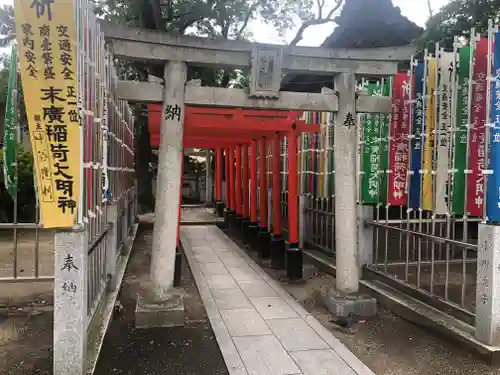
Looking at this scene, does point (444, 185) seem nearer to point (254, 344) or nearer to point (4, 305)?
point (254, 344)

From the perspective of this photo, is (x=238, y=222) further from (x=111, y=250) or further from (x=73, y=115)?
(x=73, y=115)

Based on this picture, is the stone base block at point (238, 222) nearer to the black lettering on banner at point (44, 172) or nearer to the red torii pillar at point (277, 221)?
the red torii pillar at point (277, 221)

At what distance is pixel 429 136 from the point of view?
6.13 m

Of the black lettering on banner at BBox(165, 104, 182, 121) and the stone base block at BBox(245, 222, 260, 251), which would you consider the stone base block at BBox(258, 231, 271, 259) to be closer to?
the stone base block at BBox(245, 222, 260, 251)

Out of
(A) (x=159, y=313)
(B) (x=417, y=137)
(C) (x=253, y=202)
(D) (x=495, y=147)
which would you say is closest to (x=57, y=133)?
(A) (x=159, y=313)

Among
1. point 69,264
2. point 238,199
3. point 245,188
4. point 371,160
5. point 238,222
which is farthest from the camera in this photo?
point 238,199

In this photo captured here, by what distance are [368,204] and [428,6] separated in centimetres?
1219

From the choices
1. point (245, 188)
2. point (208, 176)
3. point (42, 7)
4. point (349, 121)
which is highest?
point (42, 7)

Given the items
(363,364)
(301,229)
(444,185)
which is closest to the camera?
(363,364)

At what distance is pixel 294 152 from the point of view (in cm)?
894

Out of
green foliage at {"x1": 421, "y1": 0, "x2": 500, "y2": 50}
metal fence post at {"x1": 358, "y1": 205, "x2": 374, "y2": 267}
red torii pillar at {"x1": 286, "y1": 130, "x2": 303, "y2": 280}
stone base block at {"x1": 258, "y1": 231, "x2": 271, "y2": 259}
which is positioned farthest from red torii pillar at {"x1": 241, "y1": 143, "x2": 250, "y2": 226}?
green foliage at {"x1": 421, "y1": 0, "x2": 500, "y2": 50}

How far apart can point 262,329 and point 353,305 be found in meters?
1.48

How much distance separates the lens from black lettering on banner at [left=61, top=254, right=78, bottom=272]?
13.6ft

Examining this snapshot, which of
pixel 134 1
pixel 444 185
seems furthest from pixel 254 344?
pixel 134 1
